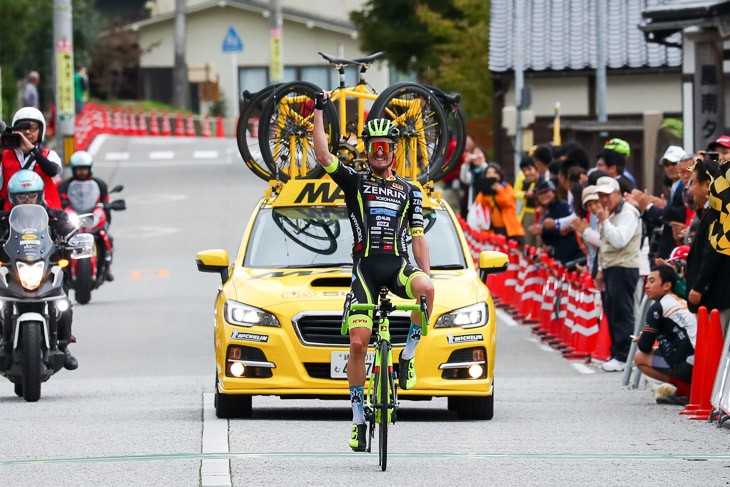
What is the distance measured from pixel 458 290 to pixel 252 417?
170 centimetres

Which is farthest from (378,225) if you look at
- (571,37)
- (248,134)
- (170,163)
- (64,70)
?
(170,163)

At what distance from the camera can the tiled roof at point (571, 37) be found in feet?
120

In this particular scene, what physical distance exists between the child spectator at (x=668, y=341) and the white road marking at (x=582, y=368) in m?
3.12

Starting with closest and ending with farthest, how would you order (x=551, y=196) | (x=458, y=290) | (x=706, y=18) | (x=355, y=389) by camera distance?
(x=355, y=389) → (x=458, y=290) → (x=551, y=196) → (x=706, y=18)

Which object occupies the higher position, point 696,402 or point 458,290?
point 458,290

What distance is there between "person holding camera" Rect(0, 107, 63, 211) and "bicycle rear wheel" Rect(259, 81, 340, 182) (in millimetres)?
1728

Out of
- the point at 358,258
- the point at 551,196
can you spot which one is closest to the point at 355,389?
the point at 358,258

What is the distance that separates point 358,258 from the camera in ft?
33.4

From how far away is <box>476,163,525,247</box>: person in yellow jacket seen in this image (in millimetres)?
23109

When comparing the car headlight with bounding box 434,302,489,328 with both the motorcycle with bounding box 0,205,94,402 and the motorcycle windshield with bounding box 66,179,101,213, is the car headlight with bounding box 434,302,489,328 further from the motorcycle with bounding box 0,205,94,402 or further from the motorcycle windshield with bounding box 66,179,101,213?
the motorcycle windshield with bounding box 66,179,101,213

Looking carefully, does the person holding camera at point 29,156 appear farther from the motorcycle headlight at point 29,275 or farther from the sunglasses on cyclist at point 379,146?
the sunglasses on cyclist at point 379,146

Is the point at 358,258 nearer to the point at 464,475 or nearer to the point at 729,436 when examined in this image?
the point at 464,475

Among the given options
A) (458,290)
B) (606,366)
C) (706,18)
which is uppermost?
(706,18)

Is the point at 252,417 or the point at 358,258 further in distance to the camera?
the point at 252,417
